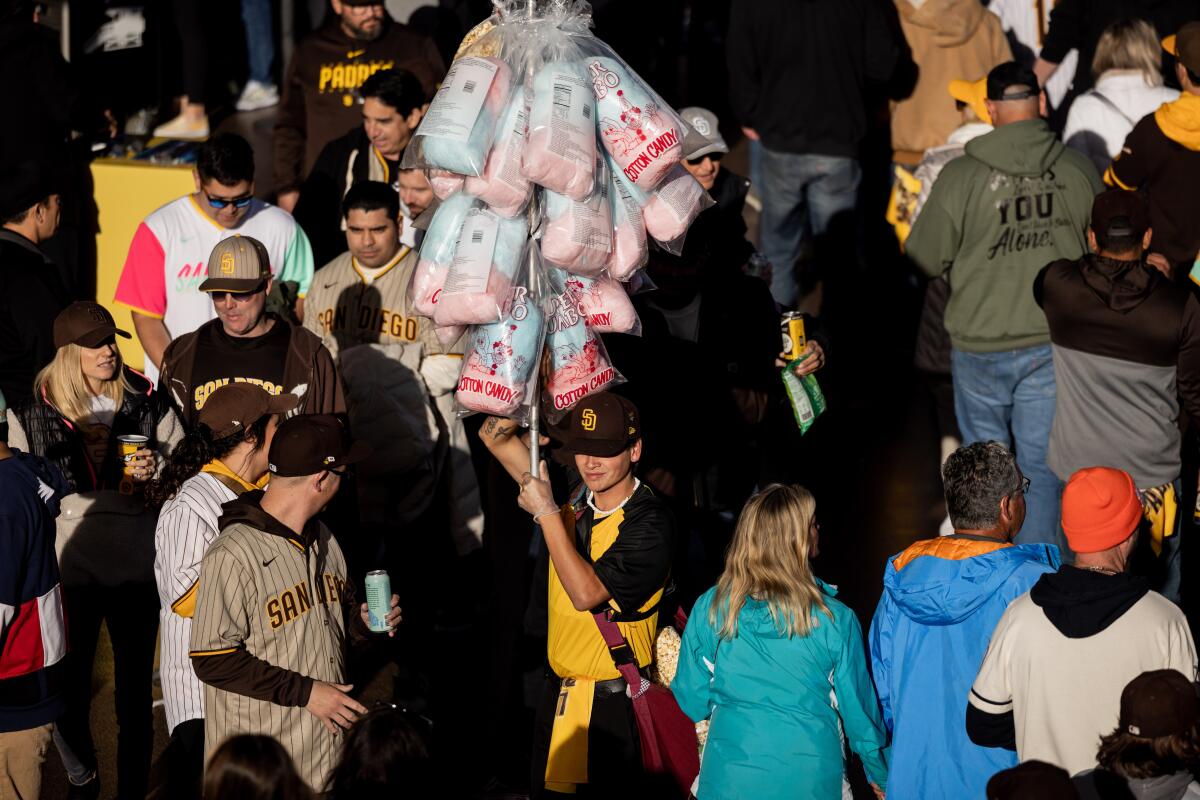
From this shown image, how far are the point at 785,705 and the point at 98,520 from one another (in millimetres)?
3109

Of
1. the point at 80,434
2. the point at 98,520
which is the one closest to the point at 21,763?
the point at 98,520

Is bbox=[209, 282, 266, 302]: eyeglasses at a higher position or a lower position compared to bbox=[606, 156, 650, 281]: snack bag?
lower

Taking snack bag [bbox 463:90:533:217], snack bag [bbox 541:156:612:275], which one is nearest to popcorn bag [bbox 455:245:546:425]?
snack bag [bbox 541:156:612:275]

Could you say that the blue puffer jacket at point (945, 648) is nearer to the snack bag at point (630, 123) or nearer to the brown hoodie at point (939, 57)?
the snack bag at point (630, 123)

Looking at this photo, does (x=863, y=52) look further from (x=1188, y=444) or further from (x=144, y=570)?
(x=144, y=570)

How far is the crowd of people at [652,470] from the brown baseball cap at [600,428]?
2 centimetres

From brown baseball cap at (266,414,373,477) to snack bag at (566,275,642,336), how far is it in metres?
0.97

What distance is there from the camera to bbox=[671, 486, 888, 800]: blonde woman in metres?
5.03

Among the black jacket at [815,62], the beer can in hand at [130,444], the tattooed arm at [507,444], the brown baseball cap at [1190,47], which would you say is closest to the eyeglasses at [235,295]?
the beer can in hand at [130,444]

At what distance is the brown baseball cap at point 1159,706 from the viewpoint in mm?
4215

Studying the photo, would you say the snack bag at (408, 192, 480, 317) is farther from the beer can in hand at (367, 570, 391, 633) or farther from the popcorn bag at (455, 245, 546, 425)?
the beer can in hand at (367, 570, 391, 633)

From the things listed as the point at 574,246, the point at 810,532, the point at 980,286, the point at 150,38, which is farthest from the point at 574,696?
the point at 150,38

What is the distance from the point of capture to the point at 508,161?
5043 millimetres

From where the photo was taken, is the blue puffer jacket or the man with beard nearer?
the blue puffer jacket
